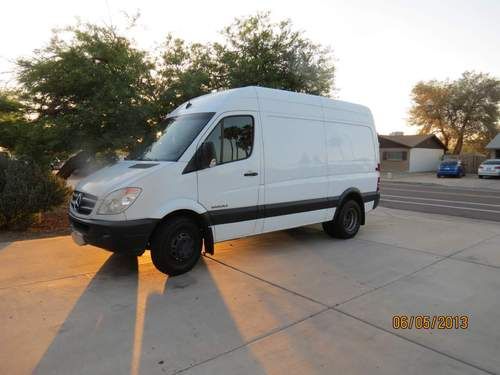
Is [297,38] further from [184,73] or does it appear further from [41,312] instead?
[41,312]

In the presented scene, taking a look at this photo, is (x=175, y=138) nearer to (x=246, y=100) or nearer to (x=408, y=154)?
(x=246, y=100)

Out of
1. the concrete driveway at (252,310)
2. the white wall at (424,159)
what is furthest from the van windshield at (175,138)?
the white wall at (424,159)

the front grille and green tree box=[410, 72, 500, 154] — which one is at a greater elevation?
green tree box=[410, 72, 500, 154]

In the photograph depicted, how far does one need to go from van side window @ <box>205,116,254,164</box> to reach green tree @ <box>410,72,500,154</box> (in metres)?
48.8

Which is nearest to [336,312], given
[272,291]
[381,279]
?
[272,291]

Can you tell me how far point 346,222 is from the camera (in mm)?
7203

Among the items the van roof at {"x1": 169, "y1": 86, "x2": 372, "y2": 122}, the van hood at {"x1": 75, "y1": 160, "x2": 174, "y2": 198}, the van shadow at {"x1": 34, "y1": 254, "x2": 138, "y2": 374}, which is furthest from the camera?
the van roof at {"x1": 169, "y1": 86, "x2": 372, "y2": 122}

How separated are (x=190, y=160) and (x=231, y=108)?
1061mm

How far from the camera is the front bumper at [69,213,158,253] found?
14.7 feet

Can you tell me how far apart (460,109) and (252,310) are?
51.6 metres

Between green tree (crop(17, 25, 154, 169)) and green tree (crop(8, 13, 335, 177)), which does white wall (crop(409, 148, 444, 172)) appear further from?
green tree (crop(17, 25, 154, 169))
